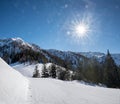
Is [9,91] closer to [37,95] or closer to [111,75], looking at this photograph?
[37,95]

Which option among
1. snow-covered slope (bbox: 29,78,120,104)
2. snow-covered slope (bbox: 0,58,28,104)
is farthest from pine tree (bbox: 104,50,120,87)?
snow-covered slope (bbox: 0,58,28,104)

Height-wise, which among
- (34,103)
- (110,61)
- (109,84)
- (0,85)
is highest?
(110,61)

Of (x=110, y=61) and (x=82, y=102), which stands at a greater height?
(x=110, y=61)

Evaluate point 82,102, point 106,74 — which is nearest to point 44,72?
point 106,74

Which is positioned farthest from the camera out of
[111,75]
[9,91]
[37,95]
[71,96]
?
[111,75]

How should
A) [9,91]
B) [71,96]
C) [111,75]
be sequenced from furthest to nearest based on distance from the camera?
1. [111,75]
2. [71,96]
3. [9,91]

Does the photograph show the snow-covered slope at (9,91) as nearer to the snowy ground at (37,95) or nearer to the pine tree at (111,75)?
the snowy ground at (37,95)

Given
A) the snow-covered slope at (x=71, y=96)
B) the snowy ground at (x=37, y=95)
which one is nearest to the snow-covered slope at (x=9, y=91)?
the snowy ground at (x=37, y=95)

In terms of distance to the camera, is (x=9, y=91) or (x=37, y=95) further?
(x=37, y=95)

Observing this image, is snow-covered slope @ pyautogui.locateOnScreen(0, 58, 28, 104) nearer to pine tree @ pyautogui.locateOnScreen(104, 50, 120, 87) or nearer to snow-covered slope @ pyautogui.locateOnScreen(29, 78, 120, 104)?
snow-covered slope @ pyautogui.locateOnScreen(29, 78, 120, 104)

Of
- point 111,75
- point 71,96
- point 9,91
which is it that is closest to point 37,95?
point 71,96

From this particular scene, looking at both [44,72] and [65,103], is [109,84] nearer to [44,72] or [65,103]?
[44,72]

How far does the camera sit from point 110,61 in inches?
1841

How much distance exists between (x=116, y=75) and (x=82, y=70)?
3269 cm
